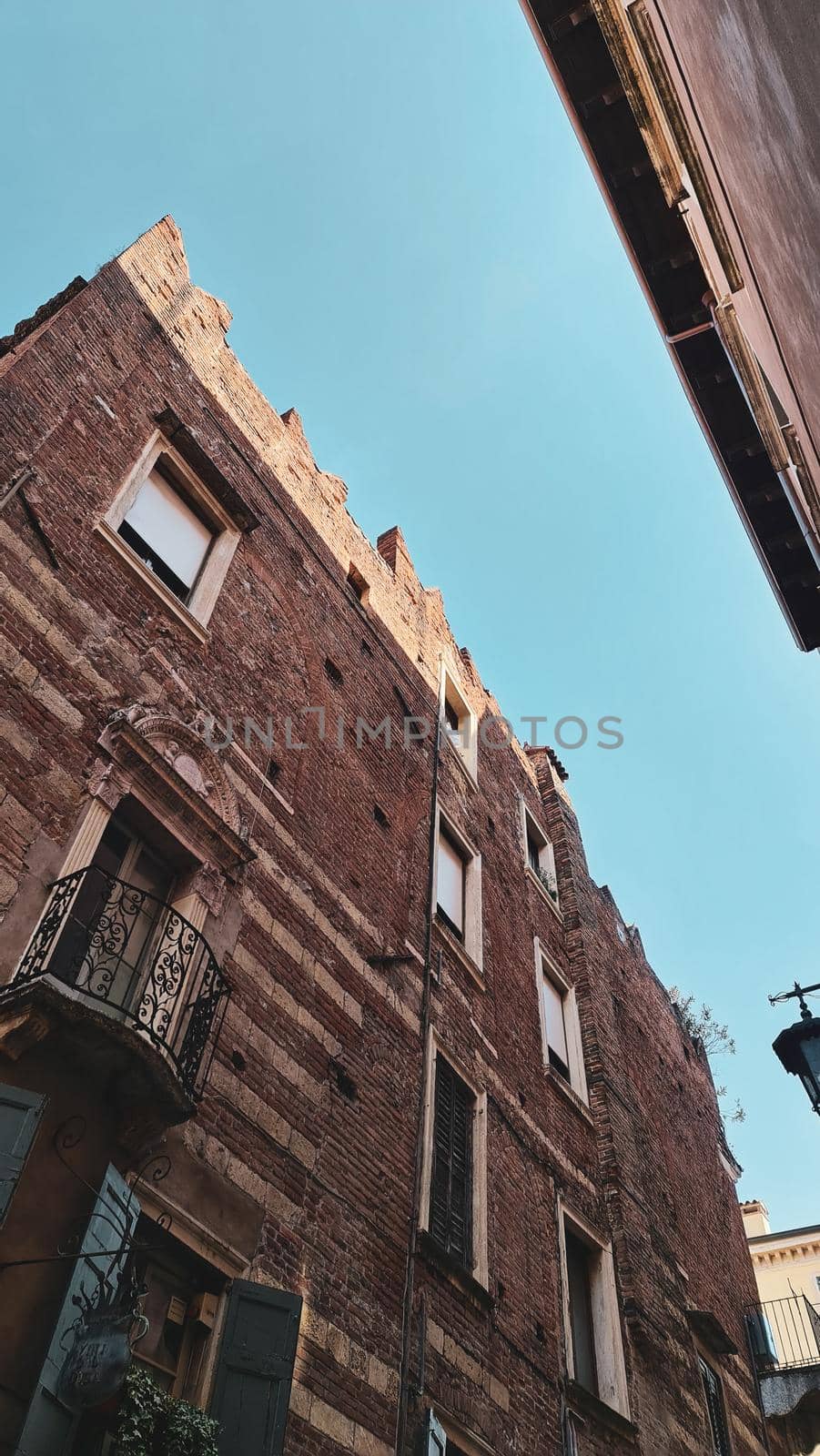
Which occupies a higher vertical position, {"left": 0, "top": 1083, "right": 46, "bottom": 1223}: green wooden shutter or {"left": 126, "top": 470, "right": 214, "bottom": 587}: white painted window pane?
{"left": 126, "top": 470, "right": 214, "bottom": 587}: white painted window pane

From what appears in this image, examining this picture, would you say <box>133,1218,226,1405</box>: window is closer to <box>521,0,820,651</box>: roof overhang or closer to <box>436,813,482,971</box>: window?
<box>436,813,482,971</box>: window

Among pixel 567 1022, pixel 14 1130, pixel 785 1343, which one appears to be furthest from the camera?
pixel 785 1343

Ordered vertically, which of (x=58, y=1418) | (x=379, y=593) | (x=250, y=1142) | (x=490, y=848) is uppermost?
(x=379, y=593)

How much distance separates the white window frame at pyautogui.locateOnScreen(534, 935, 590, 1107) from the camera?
593 inches

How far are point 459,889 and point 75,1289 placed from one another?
30.3 feet

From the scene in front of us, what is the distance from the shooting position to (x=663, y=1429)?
41.6 ft

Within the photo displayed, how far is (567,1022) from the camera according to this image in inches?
A: 645

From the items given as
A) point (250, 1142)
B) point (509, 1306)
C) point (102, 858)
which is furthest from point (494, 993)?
point (102, 858)

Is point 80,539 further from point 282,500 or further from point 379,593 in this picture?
point 379,593

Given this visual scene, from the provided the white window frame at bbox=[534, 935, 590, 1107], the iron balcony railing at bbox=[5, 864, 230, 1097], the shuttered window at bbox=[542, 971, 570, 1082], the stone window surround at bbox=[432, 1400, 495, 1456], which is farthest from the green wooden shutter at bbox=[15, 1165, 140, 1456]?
the shuttered window at bbox=[542, 971, 570, 1082]

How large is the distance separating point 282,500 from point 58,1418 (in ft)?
33.5

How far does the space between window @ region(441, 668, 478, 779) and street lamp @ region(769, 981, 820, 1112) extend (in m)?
9.35

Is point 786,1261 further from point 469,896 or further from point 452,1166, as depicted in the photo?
point 452,1166


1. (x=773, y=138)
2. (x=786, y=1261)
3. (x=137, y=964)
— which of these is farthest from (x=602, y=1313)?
(x=786, y=1261)
